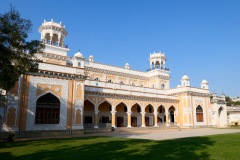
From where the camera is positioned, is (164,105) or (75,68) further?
(164,105)

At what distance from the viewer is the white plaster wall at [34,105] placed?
72.5 feet

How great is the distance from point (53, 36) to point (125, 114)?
56.3 feet

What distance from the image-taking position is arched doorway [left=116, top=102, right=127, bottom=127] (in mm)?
36406

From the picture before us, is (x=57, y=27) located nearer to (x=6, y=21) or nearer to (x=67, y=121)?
(x=67, y=121)

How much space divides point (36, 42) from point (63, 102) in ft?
35.9

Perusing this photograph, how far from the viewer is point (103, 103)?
34406 mm

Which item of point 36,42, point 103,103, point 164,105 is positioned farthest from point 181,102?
point 36,42

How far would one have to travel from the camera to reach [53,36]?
34.0 meters

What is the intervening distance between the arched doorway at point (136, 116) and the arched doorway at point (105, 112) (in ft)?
16.0

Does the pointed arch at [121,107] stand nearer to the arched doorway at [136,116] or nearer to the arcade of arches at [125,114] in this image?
the arcade of arches at [125,114]

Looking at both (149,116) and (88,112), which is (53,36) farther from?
(149,116)

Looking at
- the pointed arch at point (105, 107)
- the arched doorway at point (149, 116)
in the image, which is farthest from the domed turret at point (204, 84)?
the pointed arch at point (105, 107)

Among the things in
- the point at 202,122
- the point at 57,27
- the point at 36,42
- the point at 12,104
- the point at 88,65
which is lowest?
the point at 202,122

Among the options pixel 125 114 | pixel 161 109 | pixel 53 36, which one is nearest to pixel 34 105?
pixel 53 36
